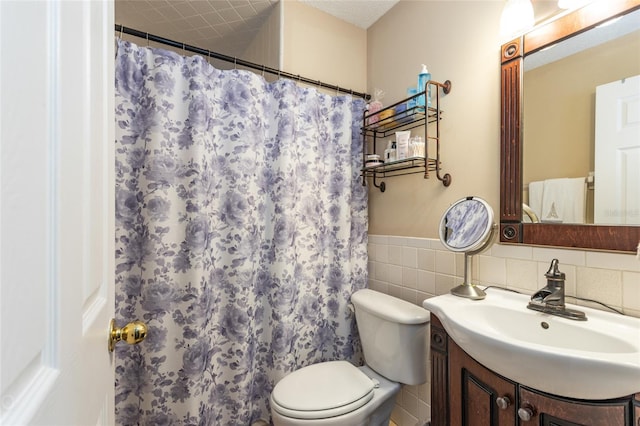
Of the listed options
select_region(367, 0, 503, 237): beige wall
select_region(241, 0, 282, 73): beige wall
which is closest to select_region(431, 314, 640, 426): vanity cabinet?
select_region(367, 0, 503, 237): beige wall

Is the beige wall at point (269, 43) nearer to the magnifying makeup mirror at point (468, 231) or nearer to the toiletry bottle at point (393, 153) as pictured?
the toiletry bottle at point (393, 153)

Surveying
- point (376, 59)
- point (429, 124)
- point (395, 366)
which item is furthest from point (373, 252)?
point (376, 59)

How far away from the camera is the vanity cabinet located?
1.99 ft

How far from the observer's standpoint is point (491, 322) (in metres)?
0.96

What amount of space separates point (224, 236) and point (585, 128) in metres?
1.47

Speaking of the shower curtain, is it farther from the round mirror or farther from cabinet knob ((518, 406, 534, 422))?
cabinet knob ((518, 406, 534, 422))

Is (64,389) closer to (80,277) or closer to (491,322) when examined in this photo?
(80,277)

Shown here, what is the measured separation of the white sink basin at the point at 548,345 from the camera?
58 cm

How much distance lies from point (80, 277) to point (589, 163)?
1358 millimetres

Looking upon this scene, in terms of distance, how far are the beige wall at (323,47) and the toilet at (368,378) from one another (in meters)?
1.39

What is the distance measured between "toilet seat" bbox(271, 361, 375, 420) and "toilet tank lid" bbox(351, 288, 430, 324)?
30 cm

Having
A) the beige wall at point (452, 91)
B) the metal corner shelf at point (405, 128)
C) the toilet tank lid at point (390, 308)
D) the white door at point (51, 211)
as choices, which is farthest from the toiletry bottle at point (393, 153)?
the white door at point (51, 211)

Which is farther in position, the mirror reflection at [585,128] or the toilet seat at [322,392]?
the toilet seat at [322,392]

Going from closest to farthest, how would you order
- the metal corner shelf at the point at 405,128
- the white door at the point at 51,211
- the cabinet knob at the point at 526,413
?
1. the white door at the point at 51,211
2. the cabinet knob at the point at 526,413
3. the metal corner shelf at the point at 405,128
